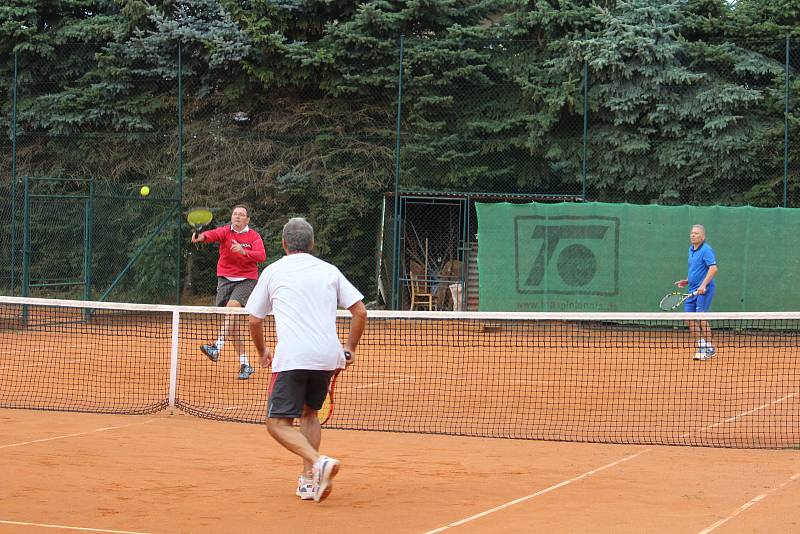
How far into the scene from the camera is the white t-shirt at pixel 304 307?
18.0ft

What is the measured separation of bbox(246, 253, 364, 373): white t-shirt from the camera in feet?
18.0

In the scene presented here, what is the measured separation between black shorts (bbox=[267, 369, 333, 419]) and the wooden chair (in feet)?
39.2

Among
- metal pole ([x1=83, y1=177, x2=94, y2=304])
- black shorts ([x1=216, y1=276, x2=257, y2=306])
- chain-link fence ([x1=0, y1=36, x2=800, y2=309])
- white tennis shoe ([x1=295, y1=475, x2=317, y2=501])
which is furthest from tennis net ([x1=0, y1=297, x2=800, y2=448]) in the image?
chain-link fence ([x1=0, y1=36, x2=800, y2=309])

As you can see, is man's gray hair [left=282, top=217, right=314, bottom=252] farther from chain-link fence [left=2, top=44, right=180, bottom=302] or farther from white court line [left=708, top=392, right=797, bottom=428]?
chain-link fence [left=2, top=44, right=180, bottom=302]

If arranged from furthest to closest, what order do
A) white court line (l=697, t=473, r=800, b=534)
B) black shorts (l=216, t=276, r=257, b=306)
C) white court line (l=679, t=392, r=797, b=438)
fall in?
1. black shorts (l=216, t=276, r=257, b=306)
2. white court line (l=679, t=392, r=797, b=438)
3. white court line (l=697, t=473, r=800, b=534)

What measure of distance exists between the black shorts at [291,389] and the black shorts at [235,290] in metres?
5.03

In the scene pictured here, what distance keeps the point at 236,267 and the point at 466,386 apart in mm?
2577

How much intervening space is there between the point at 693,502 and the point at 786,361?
25.4ft

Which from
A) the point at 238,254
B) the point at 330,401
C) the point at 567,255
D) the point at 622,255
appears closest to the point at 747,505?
the point at 330,401

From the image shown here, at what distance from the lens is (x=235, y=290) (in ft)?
34.9

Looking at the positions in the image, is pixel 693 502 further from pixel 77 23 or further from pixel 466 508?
pixel 77 23

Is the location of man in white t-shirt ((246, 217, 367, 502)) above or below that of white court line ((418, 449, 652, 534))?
above

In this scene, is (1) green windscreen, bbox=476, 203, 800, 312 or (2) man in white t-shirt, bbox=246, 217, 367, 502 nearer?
(2) man in white t-shirt, bbox=246, 217, 367, 502

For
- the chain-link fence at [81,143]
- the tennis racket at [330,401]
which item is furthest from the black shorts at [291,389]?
the chain-link fence at [81,143]
